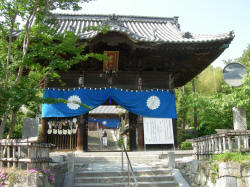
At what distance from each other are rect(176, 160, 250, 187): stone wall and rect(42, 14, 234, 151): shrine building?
3918mm

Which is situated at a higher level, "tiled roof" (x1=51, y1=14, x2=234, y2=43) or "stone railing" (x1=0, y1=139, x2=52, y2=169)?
"tiled roof" (x1=51, y1=14, x2=234, y2=43)

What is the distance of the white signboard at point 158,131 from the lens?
36.1 ft

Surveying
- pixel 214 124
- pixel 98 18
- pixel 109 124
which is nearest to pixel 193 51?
pixel 214 124

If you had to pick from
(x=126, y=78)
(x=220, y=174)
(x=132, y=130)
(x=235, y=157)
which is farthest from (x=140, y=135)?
(x=235, y=157)

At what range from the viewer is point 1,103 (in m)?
6.12

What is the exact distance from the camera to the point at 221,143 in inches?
256

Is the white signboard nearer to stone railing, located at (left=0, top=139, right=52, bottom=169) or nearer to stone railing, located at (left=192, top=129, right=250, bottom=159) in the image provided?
stone railing, located at (left=192, top=129, right=250, bottom=159)

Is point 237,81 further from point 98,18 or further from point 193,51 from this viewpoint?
point 98,18

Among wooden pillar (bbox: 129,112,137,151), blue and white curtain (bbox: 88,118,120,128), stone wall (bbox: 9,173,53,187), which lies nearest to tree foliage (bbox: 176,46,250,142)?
wooden pillar (bbox: 129,112,137,151)

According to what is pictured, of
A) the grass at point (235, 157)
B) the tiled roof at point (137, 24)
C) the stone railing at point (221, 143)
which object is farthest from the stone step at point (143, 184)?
the tiled roof at point (137, 24)

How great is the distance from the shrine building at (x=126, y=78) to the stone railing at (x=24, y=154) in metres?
4.28

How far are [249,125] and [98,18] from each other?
10044mm

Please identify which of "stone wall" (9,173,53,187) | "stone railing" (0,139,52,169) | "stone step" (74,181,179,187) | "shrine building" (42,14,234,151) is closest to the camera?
"stone wall" (9,173,53,187)

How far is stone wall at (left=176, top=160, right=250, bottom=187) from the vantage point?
5.70 meters
